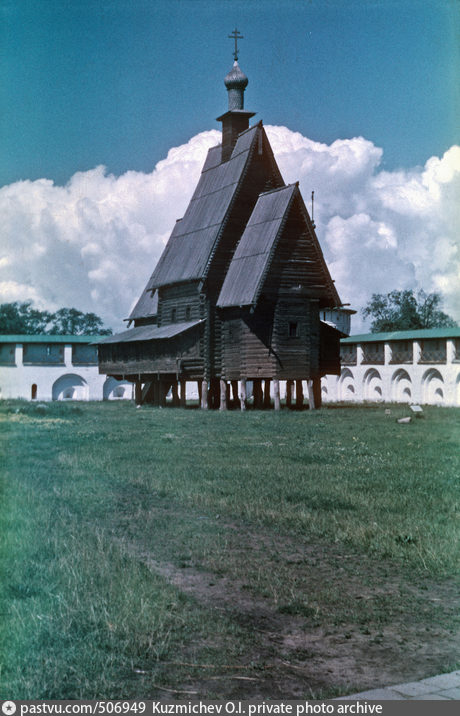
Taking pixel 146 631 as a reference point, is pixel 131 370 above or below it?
above

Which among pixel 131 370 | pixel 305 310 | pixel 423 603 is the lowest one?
pixel 423 603

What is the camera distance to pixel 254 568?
22.1 feet

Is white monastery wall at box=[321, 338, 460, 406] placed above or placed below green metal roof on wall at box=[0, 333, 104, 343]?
below

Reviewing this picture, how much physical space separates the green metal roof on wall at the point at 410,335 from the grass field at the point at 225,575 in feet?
110

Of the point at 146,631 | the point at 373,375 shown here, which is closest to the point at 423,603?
the point at 146,631

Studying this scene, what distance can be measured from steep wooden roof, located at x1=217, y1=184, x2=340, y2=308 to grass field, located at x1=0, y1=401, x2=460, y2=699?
56.4ft

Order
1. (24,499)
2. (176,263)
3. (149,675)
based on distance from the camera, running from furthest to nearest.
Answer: (176,263)
(24,499)
(149,675)

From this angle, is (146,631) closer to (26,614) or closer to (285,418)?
(26,614)

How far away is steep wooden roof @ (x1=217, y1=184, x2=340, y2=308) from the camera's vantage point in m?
29.8

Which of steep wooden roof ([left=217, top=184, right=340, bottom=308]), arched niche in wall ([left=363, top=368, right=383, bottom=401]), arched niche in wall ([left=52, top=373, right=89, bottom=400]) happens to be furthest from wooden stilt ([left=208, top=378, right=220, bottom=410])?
arched niche in wall ([left=52, top=373, right=89, bottom=400])

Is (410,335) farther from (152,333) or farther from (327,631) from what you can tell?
(327,631)

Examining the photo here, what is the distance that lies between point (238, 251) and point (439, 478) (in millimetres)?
21864

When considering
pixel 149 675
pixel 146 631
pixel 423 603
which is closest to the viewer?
pixel 149 675

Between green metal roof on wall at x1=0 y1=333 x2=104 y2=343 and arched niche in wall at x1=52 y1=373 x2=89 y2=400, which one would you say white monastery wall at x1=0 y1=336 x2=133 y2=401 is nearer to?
arched niche in wall at x1=52 y1=373 x2=89 y2=400
